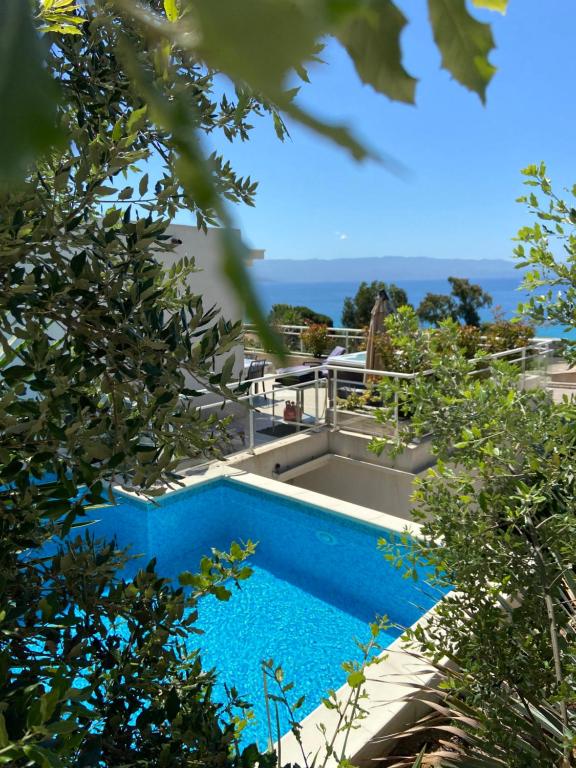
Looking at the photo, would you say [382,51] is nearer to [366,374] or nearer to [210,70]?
[210,70]

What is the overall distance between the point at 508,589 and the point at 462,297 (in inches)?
933

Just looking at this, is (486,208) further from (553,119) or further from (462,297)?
(462,297)

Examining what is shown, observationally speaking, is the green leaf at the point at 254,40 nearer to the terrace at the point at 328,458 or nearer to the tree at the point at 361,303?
the terrace at the point at 328,458

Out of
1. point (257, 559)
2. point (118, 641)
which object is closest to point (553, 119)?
point (118, 641)

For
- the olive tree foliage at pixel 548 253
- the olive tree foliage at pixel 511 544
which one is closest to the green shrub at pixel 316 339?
the olive tree foliage at pixel 511 544

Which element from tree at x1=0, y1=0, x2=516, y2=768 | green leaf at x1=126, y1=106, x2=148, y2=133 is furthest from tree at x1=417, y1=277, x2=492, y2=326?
green leaf at x1=126, y1=106, x2=148, y2=133

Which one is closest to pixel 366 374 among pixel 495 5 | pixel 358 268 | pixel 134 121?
pixel 358 268

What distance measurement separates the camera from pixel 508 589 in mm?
2373

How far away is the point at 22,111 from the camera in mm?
163

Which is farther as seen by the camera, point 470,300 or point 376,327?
point 470,300

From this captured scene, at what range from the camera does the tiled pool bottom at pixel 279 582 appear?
496 cm

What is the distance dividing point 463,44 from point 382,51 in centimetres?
5

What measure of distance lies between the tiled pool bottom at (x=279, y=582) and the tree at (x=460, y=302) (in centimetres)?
1880

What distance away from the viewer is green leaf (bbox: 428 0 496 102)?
27 cm
